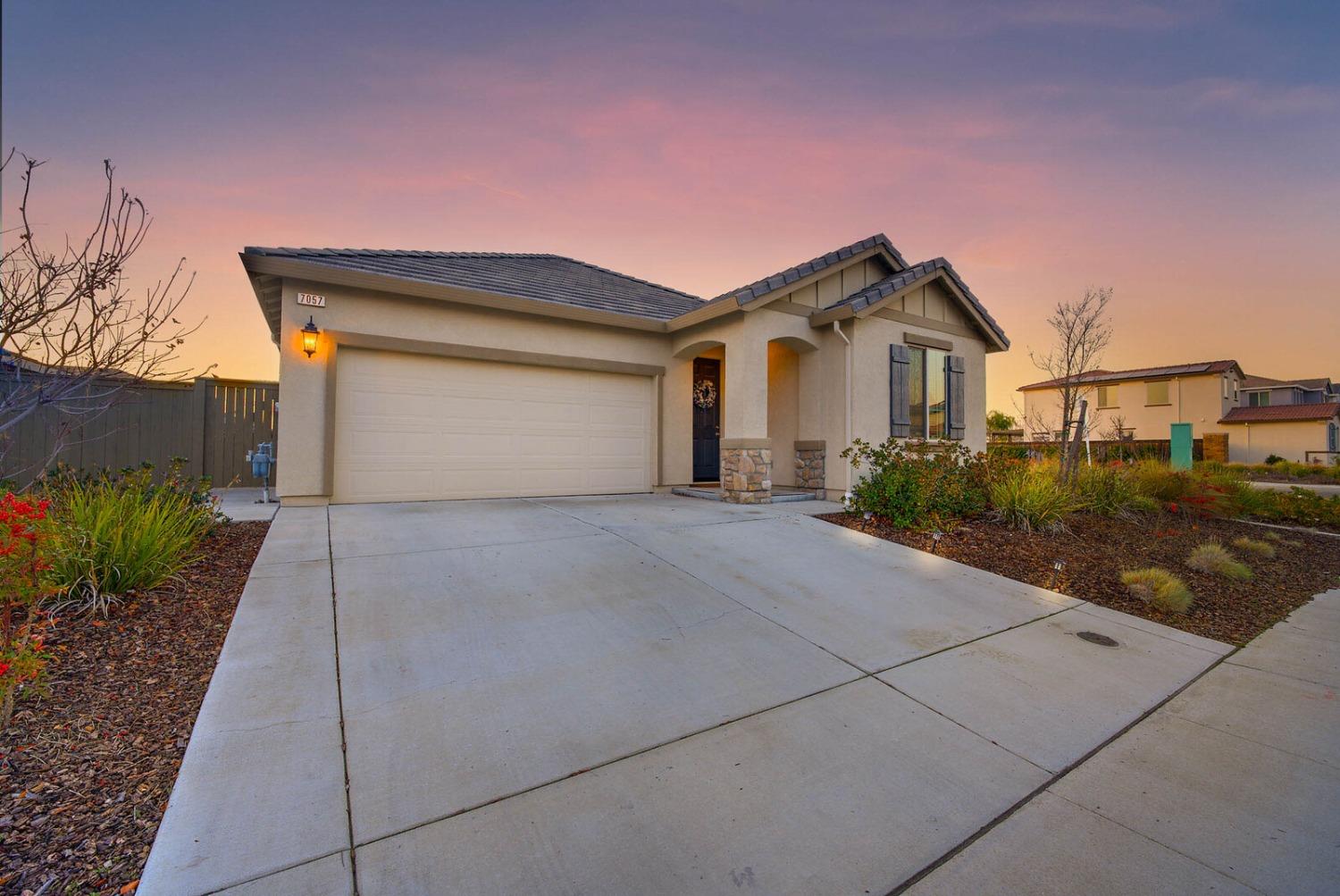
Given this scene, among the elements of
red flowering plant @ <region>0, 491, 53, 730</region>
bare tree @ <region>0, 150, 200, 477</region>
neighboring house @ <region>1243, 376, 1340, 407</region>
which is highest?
neighboring house @ <region>1243, 376, 1340, 407</region>

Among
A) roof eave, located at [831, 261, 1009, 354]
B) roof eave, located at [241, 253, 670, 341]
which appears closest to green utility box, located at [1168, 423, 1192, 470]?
roof eave, located at [831, 261, 1009, 354]

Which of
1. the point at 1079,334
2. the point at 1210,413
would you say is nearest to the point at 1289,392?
the point at 1210,413

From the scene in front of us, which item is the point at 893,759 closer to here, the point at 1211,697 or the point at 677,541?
the point at 1211,697

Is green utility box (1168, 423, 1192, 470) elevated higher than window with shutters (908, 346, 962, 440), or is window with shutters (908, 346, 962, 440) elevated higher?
window with shutters (908, 346, 962, 440)

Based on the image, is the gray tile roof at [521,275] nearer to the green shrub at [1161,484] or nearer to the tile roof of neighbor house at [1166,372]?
the green shrub at [1161,484]

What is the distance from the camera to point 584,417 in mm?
9227

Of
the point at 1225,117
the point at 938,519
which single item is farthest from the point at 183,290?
the point at 1225,117

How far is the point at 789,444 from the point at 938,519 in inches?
144

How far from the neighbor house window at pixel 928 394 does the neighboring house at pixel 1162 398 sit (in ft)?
52.0

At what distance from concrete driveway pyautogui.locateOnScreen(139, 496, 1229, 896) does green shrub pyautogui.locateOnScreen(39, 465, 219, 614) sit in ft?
2.08

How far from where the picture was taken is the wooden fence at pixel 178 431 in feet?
26.8

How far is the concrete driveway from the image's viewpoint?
1813 millimetres

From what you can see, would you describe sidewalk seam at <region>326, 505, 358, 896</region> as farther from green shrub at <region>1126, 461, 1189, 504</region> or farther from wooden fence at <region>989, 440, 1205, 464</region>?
wooden fence at <region>989, 440, 1205, 464</region>

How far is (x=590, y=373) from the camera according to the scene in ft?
30.6
